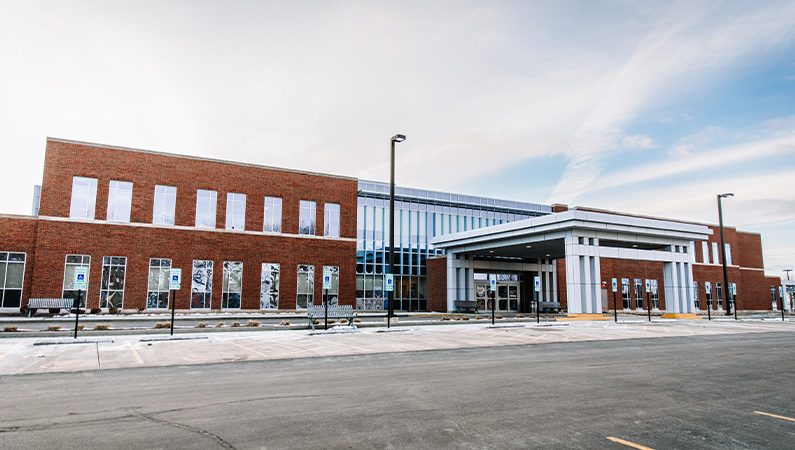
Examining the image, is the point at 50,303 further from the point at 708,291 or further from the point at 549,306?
the point at 708,291

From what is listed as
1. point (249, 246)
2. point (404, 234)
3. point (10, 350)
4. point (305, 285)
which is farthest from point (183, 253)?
point (10, 350)

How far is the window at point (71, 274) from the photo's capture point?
2881 centimetres

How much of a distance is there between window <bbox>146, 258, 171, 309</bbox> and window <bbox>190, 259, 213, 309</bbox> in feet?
5.07

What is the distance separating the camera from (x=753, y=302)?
2327 inches

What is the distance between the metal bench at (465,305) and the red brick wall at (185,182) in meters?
9.73

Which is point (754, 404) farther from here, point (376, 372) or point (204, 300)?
point (204, 300)

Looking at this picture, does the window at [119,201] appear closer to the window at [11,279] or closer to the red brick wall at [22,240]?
the red brick wall at [22,240]

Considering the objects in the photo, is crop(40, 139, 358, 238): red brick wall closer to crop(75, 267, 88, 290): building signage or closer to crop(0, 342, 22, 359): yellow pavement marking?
crop(75, 267, 88, 290): building signage

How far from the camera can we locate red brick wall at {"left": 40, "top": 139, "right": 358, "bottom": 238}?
29375mm

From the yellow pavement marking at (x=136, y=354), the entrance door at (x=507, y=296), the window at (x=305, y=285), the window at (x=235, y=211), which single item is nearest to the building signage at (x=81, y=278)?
the yellow pavement marking at (x=136, y=354)

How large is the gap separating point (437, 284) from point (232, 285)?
16.8 metres

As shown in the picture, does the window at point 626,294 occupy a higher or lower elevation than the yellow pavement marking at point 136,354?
higher

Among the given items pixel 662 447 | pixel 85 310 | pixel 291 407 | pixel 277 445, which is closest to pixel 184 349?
pixel 291 407

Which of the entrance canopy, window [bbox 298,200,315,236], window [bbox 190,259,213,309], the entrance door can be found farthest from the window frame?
the entrance door
